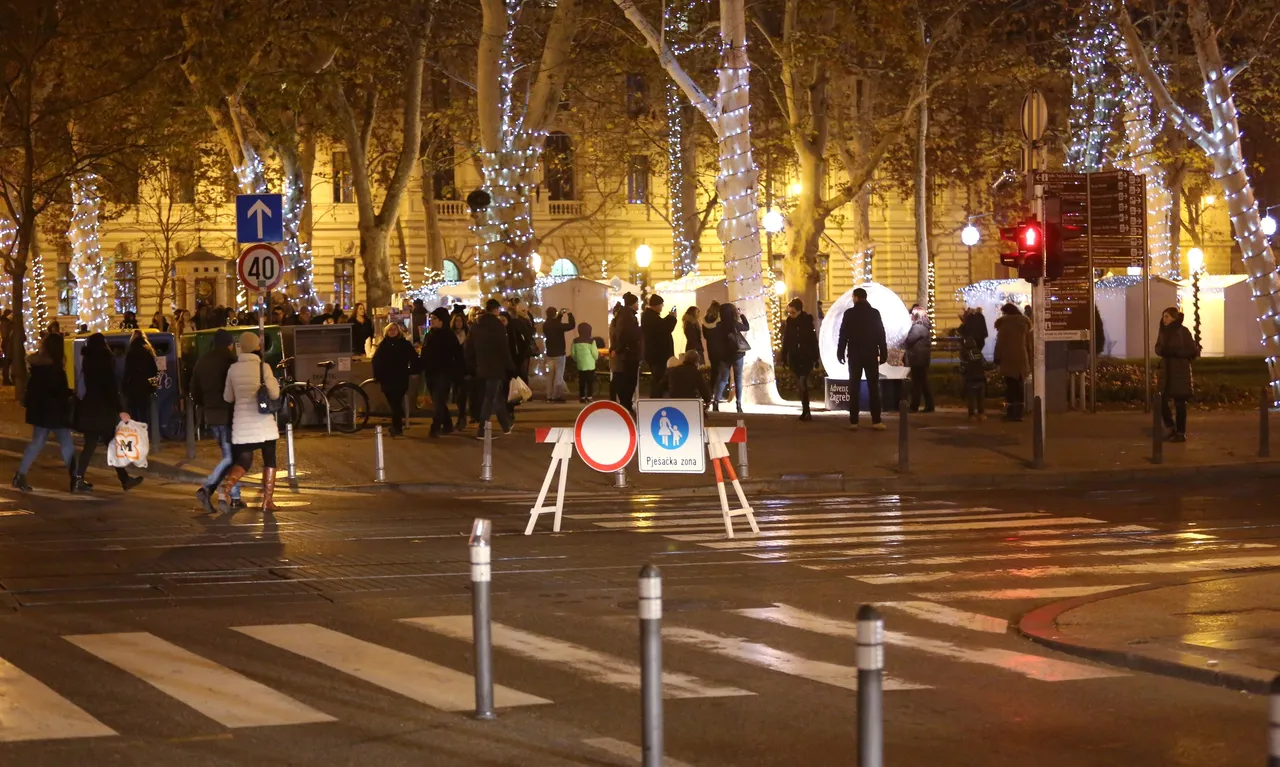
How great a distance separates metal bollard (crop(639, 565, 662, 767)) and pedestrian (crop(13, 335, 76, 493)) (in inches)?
579

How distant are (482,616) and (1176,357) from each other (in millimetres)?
17785

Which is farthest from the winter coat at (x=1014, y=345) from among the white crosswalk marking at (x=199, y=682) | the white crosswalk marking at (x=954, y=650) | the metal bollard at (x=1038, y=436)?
the white crosswalk marking at (x=199, y=682)

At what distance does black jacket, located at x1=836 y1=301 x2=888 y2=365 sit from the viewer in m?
24.9

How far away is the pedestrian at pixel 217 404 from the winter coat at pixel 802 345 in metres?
11.6

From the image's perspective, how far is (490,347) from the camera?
2400 cm

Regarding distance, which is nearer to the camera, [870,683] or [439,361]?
[870,683]

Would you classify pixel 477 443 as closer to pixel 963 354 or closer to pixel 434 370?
pixel 434 370

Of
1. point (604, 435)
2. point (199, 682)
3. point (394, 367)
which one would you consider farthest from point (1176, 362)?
point (199, 682)

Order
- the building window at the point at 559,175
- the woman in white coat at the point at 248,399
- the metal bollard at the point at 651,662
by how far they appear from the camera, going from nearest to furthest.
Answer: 1. the metal bollard at the point at 651,662
2. the woman in white coat at the point at 248,399
3. the building window at the point at 559,175

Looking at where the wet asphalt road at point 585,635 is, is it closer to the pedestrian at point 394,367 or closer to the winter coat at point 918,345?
the pedestrian at point 394,367

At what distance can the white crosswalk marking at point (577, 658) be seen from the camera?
8938mm

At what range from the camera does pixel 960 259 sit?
79812 mm

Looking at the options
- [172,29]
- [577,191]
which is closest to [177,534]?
[172,29]

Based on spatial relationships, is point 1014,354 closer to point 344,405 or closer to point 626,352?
point 626,352
